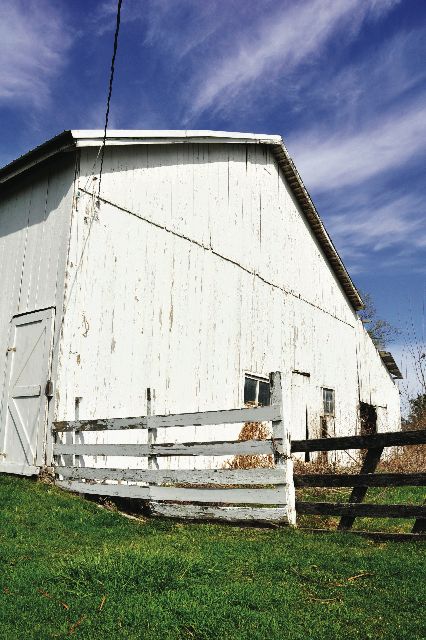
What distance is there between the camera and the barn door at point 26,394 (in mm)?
10000

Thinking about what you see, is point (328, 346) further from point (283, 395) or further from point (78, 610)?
point (78, 610)

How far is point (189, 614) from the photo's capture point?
374 cm

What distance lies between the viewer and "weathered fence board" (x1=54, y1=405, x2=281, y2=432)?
707cm

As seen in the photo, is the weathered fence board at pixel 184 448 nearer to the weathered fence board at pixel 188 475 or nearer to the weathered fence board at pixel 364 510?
the weathered fence board at pixel 188 475

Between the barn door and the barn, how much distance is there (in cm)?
4

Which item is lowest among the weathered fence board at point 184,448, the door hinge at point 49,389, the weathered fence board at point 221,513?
the weathered fence board at point 221,513

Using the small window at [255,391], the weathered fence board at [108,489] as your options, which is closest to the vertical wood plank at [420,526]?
the weathered fence board at [108,489]

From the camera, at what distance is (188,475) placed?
25.3ft

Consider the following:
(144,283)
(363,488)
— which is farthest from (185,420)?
(144,283)

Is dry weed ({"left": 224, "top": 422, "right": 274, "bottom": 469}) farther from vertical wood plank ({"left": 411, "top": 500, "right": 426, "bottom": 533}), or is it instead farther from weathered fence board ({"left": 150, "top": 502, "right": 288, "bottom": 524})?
vertical wood plank ({"left": 411, "top": 500, "right": 426, "bottom": 533})

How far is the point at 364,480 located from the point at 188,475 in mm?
2450

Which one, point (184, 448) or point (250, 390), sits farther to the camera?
point (250, 390)

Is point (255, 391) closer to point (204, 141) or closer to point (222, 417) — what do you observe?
point (204, 141)

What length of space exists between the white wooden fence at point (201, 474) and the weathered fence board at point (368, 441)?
301 mm
